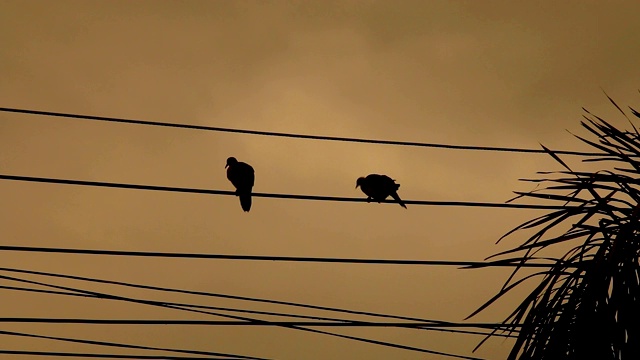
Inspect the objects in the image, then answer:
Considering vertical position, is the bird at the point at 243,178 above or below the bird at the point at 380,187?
above

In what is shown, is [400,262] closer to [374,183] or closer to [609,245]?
[609,245]

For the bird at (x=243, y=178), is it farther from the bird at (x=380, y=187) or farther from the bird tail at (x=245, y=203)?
the bird at (x=380, y=187)

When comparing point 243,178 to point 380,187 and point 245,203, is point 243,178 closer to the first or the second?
point 245,203

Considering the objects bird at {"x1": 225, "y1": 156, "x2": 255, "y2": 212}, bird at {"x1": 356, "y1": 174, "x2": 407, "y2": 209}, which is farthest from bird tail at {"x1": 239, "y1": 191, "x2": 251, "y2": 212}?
bird at {"x1": 356, "y1": 174, "x2": 407, "y2": 209}

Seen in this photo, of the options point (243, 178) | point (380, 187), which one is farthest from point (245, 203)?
point (380, 187)

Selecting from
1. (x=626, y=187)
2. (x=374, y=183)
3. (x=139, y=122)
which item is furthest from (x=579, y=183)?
(x=374, y=183)

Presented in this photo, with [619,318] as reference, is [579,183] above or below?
above

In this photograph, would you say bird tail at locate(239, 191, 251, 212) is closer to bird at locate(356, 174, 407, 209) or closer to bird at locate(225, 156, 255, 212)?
bird at locate(225, 156, 255, 212)

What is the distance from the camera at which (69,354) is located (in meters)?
8.41

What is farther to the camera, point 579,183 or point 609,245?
point 579,183

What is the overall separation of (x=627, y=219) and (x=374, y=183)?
9.94 meters

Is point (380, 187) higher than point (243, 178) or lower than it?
lower

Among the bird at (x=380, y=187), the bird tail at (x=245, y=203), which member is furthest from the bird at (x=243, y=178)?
the bird at (x=380, y=187)

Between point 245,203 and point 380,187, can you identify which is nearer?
point 380,187
